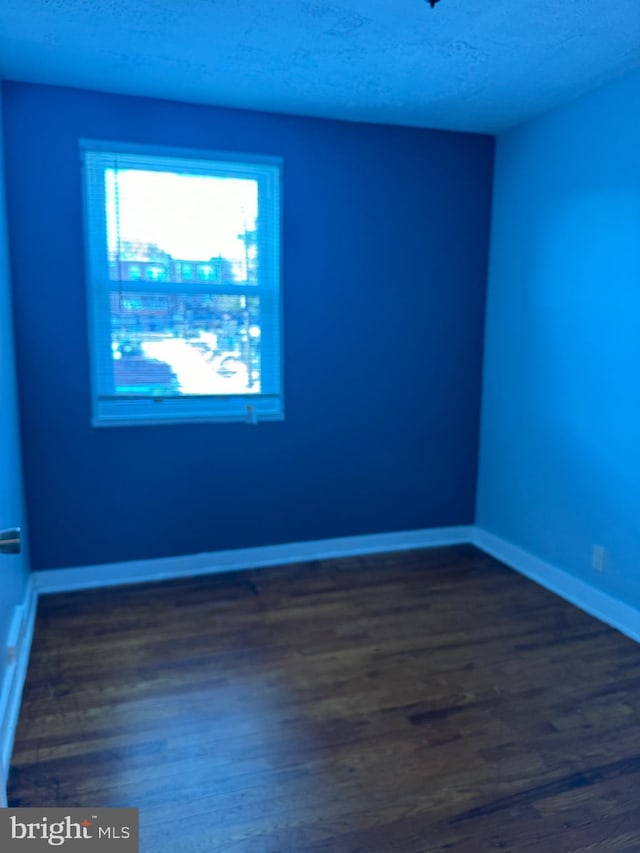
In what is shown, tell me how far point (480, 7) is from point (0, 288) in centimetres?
213

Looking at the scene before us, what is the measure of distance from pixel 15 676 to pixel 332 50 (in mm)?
2690

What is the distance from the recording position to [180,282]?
3.15 meters

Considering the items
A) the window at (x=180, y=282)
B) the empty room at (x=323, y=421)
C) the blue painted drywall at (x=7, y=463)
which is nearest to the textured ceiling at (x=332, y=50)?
the empty room at (x=323, y=421)

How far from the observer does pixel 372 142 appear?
11.1 ft

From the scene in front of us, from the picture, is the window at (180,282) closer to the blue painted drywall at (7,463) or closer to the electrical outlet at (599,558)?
the blue painted drywall at (7,463)

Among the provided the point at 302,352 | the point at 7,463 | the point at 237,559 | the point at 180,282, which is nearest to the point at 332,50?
the point at 180,282

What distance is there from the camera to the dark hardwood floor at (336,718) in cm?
169

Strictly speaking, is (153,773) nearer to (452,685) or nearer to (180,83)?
(452,685)

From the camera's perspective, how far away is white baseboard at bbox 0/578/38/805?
75.1 inches

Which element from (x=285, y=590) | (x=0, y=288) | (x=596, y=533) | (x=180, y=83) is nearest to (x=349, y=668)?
(x=285, y=590)

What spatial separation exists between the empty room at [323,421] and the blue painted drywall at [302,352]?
0.02 meters

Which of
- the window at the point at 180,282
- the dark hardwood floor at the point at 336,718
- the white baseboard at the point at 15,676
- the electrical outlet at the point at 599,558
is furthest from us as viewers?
the window at the point at 180,282

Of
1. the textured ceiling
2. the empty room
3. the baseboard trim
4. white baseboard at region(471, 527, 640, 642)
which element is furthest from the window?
white baseboard at region(471, 527, 640, 642)

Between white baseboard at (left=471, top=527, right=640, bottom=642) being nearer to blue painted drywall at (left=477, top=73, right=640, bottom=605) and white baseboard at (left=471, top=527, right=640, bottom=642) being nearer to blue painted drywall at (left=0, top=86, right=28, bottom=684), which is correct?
blue painted drywall at (left=477, top=73, right=640, bottom=605)
